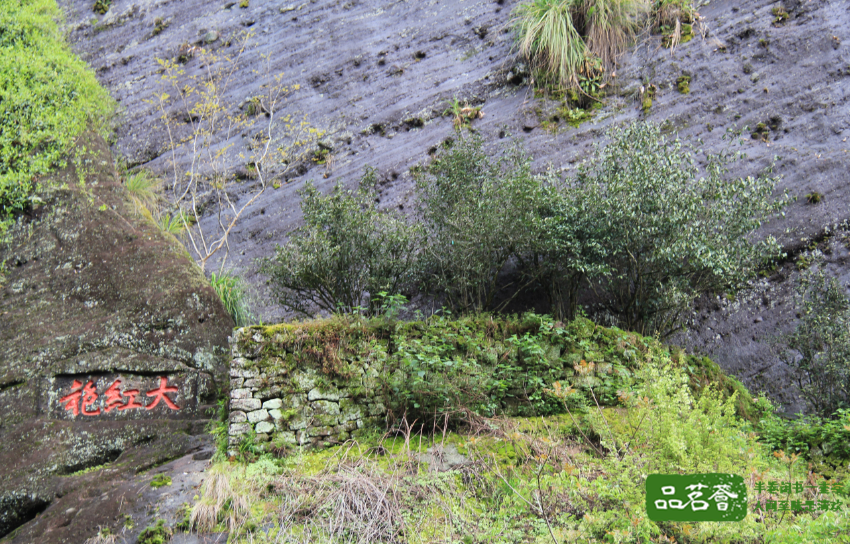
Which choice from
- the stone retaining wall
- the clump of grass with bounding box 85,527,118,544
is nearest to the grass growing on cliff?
the stone retaining wall

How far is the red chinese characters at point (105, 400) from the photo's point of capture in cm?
606

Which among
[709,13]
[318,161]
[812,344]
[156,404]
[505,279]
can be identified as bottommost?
[812,344]

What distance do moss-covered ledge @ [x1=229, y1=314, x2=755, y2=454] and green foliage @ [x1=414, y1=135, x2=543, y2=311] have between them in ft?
4.00

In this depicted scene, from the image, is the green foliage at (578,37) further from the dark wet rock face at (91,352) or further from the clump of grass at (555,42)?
the dark wet rock face at (91,352)

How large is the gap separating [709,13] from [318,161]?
8.20 metres

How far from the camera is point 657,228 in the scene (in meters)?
6.67

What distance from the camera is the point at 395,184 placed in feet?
33.5

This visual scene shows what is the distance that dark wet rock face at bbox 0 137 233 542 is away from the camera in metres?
5.59

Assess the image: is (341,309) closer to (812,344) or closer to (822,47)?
(812,344)

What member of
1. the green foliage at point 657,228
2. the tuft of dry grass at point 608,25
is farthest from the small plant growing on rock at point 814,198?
the tuft of dry grass at point 608,25

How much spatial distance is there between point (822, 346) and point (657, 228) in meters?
2.67

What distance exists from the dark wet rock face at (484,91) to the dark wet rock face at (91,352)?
2264mm

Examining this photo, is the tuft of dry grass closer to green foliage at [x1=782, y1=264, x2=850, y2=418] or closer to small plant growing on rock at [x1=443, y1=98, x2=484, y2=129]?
small plant growing on rock at [x1=443, y1=98, x2=484, y2=129]

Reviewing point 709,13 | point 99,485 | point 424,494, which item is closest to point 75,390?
point 99,485
